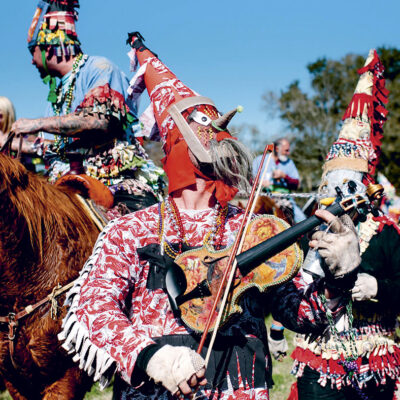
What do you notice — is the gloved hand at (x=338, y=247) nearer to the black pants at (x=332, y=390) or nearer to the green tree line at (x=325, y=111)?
the black pants at (x=332, y=390)

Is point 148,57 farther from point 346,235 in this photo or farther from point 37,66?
point 346,235

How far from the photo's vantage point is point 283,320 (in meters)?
2.03

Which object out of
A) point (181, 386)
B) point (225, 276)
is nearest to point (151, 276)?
point (225, 276)

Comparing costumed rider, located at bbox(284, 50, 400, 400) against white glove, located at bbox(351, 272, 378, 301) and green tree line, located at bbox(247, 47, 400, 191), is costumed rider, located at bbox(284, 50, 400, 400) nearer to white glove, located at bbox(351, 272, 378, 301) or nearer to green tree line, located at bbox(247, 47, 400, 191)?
white glove, located at bbox(351, 272, 378, 301)

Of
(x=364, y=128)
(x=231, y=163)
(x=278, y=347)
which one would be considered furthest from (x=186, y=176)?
(x=278, y=347)

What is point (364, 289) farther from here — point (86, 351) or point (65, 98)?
point (65, 98)

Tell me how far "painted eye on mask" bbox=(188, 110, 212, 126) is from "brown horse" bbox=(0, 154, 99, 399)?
1.07 meters

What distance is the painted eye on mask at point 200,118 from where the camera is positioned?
2.08 metres

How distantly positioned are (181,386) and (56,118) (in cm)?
215

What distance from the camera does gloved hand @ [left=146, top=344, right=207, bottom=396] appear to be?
57.1 inches

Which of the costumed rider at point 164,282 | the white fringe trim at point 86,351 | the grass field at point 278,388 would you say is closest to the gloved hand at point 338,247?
the costumed rider at point 164,282

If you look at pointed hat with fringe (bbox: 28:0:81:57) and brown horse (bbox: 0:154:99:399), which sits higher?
pointed hat with fringe (bbox: 28:0:81:57)

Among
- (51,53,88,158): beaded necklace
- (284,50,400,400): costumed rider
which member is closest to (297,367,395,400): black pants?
(284,50,400,400): costumed rider

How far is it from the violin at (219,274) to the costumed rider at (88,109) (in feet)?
4.83
